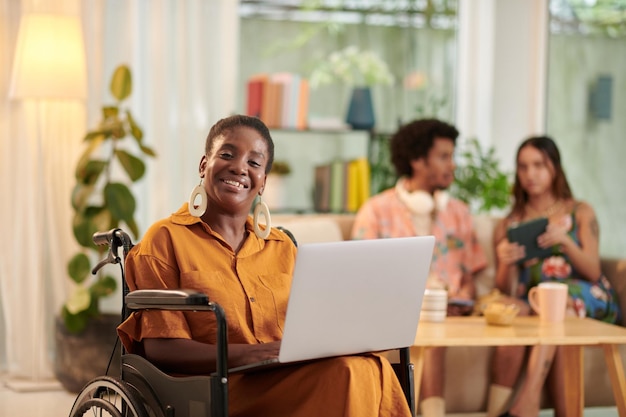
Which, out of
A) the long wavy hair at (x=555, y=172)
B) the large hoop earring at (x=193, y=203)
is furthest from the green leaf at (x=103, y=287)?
the large hoop earring at (x=193, y=203)

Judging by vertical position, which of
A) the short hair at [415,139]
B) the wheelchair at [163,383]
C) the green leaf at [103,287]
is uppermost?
the short hair at [415,139]

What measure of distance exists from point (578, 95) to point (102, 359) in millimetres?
3025

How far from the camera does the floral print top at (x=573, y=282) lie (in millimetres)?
3648

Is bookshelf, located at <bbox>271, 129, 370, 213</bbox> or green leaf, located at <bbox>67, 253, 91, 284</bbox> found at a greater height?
bookshelf, located at <bbox>271, 129, 370, 213</bbox>

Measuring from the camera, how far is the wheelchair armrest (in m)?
1.90

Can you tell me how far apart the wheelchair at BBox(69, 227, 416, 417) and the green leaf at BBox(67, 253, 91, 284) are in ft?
6.64

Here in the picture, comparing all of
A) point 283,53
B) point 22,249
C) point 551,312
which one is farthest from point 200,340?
point 283,53

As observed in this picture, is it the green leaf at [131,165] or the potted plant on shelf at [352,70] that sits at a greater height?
the potted plant on shelf at [352,70]

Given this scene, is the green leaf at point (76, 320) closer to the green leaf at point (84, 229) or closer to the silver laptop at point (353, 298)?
the green leaf at point (84, 229)

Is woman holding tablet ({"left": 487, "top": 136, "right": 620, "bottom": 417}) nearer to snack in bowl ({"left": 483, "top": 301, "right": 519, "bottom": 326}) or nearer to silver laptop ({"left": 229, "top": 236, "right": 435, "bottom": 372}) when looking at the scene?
snack in bowl ({"left": 483, "top": 301, "right": 519, "bottom": 326})

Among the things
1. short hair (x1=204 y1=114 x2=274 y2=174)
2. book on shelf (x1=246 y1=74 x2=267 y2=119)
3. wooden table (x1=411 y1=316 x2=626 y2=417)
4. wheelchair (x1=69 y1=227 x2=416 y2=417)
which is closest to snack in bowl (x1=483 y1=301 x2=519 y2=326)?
wooden table (x1=411 y1=316 x2=626 y2=417)

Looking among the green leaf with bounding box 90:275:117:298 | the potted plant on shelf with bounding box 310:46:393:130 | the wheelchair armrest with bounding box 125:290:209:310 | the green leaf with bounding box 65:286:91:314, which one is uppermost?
the potted plant on shelf with bounding box 310:46:393:130

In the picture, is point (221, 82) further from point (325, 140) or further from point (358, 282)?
point (358, 282)

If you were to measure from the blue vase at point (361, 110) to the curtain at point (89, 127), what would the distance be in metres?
0.68
